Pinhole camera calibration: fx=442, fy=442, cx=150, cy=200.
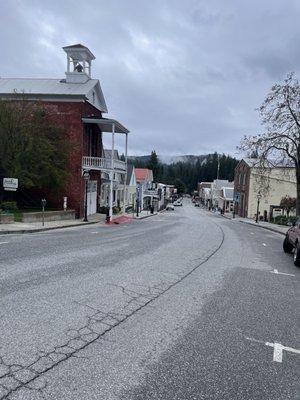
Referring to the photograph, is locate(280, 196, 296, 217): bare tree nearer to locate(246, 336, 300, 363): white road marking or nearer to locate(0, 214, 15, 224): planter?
locate(0, 214, 15, 224): planter

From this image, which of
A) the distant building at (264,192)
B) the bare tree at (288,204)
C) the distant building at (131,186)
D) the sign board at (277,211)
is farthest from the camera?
the distant building at (131,186)

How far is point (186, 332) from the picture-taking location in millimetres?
6223

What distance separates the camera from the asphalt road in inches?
175

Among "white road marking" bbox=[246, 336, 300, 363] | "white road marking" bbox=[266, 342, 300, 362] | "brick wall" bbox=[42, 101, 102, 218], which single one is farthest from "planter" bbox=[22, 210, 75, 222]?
"white road marking" bbox=[266, 342, 300, 362]

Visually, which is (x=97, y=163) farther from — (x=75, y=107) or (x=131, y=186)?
(x=131, y=186)

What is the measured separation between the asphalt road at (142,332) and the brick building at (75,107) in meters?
22.0

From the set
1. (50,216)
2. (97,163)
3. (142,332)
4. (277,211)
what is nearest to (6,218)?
(50,216)

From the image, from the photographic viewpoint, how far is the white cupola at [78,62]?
34.9 metres

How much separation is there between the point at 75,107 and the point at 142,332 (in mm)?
28657

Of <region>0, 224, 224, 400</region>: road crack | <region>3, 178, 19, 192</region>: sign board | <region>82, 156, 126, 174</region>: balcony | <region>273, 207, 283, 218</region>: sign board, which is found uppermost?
<region>82, 156, 126, 174</region>: balcony

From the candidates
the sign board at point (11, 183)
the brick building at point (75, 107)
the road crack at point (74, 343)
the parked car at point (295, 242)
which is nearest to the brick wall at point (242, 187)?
the brick building at point (75, 107)

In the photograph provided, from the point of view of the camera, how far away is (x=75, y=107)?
3281 cm

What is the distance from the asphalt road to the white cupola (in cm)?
2625

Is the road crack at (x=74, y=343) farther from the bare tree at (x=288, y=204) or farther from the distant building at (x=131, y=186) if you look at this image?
the distant building at (x=131, y=186)
